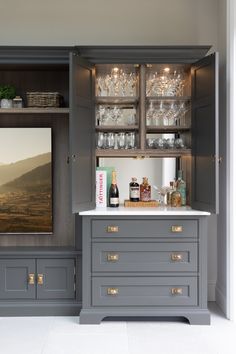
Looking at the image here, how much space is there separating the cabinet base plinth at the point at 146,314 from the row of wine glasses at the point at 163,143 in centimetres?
143

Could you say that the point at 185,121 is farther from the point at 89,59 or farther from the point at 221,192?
the point at 89,59

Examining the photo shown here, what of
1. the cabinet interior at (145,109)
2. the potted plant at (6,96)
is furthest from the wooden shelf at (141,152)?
the potted plant at (6,96)

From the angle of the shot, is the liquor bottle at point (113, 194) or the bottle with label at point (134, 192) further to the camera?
the bottle with label at point (134, 192)

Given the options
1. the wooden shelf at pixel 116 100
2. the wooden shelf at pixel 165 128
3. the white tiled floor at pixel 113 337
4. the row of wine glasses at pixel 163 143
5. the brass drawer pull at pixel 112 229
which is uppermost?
the wooden shelf at pixel 116 100

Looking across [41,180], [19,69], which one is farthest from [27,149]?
[19,69]

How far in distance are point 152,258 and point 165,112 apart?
134 cm

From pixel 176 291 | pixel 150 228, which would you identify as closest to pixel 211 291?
pixel 176 291

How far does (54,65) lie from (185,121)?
132cm

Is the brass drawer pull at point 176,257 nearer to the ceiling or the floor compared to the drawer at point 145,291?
nearer to the ceiling

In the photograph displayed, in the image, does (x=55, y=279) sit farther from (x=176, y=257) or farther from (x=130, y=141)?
(x=130, y=141)

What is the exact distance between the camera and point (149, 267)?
381 centimetres

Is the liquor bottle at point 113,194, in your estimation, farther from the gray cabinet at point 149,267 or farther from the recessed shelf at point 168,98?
the recessed shelf at point 168,98

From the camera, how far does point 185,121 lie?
4277 mm

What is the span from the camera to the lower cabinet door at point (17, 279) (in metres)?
4.03
